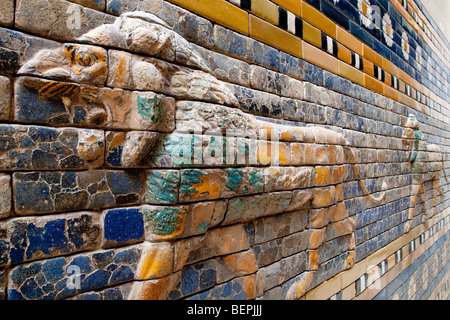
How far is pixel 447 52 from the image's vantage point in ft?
21.2

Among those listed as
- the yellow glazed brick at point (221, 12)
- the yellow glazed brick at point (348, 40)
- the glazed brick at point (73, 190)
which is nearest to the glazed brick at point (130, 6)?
the yellow glazed brick at point (221, 12)

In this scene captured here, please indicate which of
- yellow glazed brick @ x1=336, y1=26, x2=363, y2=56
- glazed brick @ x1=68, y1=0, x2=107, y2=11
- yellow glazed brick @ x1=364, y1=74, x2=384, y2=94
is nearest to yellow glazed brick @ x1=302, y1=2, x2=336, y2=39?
yellow glazed brick @ x1=336, y1=26, x2=363, y2=56

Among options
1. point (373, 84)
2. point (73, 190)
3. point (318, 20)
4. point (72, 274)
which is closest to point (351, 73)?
point (373, 84)

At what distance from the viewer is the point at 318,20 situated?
237cm

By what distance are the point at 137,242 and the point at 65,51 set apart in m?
0.82

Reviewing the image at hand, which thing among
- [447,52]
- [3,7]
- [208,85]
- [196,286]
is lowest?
[196,286]

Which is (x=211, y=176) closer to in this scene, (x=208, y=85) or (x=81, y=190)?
(x=208, y=85)

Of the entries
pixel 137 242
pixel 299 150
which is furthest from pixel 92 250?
pixel 299 150

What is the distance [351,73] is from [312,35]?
81 centimetres

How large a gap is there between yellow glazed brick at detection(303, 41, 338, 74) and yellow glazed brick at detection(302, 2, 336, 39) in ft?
0.66

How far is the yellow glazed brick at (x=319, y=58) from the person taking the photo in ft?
7.38

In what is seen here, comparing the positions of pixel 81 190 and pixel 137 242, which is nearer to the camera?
pixel 81 190

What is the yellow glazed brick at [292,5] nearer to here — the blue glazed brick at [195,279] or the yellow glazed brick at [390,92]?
the blue glazed brick at [195,279]

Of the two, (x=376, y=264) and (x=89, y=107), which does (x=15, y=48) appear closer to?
(x=89, y=107)
